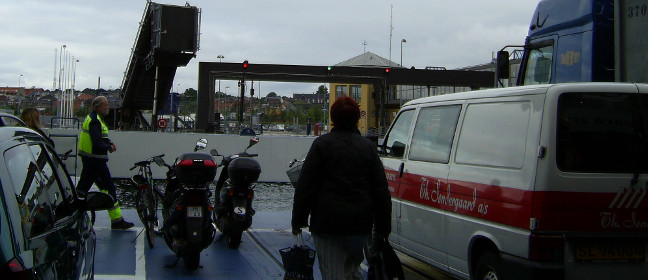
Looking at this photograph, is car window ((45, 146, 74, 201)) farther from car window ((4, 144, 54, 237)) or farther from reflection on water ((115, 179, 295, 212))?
reflection on water ((115, 179, 295, 212))

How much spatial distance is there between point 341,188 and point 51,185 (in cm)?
177

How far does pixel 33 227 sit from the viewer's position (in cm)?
321

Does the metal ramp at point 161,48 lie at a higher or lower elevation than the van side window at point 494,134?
higher

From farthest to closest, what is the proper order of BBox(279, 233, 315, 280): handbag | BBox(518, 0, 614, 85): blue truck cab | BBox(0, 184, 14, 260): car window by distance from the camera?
BBox(518, 0, 614, 85): blue truck cab
BBox(279, 233, 315, 280): handbag
BBox(0, 184, 14, 260): car window

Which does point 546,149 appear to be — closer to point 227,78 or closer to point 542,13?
point 542,13

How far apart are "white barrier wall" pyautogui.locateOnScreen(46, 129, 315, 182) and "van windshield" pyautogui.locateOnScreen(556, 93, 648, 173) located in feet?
39.0

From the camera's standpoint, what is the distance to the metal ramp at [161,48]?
24.6 metres

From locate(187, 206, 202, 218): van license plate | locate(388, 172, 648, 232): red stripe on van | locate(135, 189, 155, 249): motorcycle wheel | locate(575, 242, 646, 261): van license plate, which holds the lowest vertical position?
locate(135, 189, 155, 249): motorcycle wheel

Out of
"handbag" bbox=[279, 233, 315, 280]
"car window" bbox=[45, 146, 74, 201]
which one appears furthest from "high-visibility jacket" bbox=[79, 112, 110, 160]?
"handbag" bbox=[279, 233, 315, 280]

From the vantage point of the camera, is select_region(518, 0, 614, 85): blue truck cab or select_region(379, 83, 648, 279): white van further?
select_region(518, 0, 614, 85): blue truck cab

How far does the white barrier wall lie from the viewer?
54.2 feet

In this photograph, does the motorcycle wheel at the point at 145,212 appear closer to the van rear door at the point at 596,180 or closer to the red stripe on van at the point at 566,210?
the red stripe on van at the point at 566,210

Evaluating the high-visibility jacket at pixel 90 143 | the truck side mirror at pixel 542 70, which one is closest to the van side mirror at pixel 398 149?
the truck side mirror at pixel 542 70

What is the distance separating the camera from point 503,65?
981 centimetres
